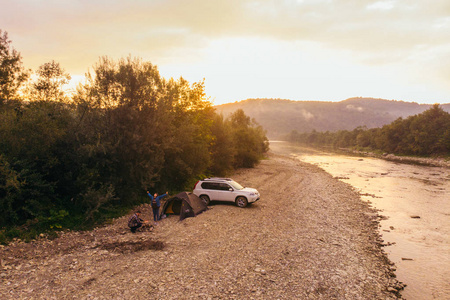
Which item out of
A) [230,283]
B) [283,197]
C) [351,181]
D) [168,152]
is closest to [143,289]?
[230,283]

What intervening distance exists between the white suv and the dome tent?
2.35 metres

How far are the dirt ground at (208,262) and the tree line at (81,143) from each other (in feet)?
7.92

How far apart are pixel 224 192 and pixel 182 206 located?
4398 mm

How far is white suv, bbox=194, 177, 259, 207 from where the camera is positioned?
863 inches

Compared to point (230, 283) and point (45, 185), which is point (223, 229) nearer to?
point (230, 283)

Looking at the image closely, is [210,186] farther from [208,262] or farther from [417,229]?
[417,229]

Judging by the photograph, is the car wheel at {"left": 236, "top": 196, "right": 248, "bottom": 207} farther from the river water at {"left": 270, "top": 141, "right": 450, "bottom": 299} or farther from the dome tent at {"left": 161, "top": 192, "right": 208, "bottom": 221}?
the river water at {"left": 270, "top": 141, "right": 450, "bottom": 299}

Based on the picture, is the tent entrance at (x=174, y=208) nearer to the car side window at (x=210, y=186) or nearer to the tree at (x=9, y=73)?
the car side window at (x=210, y=186)

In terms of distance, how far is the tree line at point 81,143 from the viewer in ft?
49.2

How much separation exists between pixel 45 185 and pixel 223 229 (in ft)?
38.6

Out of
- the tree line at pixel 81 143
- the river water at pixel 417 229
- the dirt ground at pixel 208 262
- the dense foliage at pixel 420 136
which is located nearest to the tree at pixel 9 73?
the tree line at pixel 81 143

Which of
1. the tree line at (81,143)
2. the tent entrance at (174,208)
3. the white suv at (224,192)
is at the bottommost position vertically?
the tent entrance at (174,208)

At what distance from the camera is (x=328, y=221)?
20.2 m

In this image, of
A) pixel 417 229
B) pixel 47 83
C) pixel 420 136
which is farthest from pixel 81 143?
pixel 420 136
